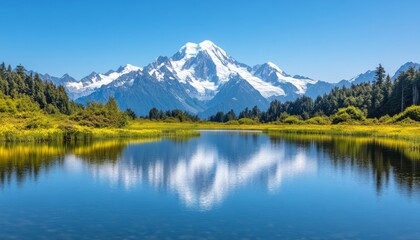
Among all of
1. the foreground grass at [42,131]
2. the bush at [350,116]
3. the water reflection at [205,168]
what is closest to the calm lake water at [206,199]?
the water reflection at [205,168]

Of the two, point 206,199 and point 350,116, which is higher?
point 350,116

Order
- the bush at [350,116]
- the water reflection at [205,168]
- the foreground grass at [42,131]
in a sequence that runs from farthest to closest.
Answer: the bush at [350,116] < the foreground grass at [42,131] < the water reflection at [205,168]

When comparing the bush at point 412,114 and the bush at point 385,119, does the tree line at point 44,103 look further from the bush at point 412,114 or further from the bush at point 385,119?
the bush at point 385,119

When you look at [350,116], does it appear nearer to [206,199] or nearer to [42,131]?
[42,131]

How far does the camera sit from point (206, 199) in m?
34.7

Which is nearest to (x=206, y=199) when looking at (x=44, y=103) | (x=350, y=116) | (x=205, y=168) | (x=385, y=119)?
(x=205, y=168)

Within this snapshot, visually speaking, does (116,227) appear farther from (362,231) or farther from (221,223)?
(362,231)


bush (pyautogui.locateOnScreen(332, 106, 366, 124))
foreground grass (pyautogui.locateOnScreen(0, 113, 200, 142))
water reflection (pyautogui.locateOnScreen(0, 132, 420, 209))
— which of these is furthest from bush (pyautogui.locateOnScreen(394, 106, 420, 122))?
foreground grass (pyautogui.locateOnScreen(0, 113, 200, 142))

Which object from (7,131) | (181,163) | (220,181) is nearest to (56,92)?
(7,131)

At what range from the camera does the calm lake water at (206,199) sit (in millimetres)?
25812

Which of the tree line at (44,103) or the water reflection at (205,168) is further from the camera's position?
the tree line at (44,103)

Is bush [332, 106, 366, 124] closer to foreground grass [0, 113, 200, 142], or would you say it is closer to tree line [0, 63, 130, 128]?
tree line [0, 63, 130, 128]

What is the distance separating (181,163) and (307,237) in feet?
116

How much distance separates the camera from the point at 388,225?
27.2 m
